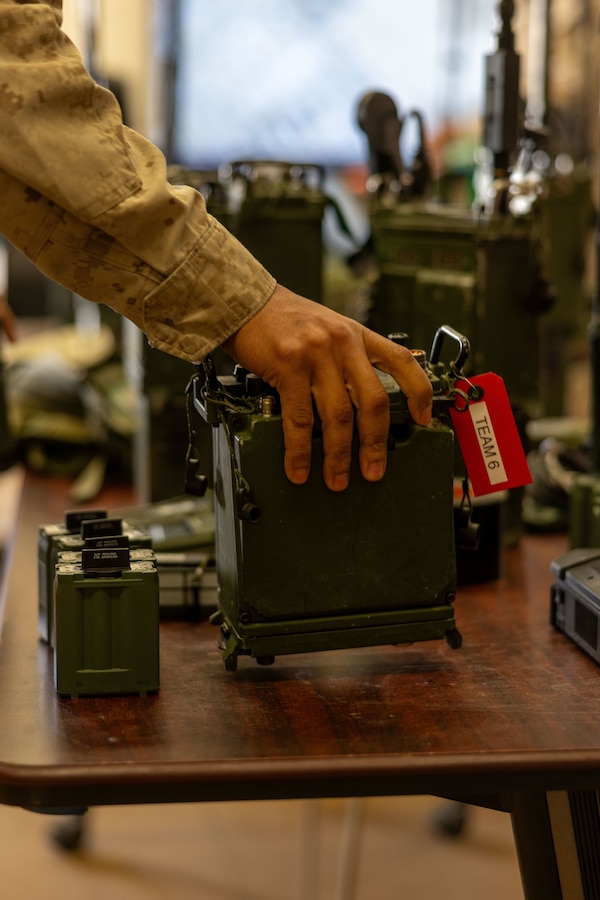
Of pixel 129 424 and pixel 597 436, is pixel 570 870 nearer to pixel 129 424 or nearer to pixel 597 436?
pixel 597 436

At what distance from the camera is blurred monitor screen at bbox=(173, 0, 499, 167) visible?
6.00 metres

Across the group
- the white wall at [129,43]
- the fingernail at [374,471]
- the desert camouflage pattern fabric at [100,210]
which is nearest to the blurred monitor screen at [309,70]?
the white wall at [129,43]

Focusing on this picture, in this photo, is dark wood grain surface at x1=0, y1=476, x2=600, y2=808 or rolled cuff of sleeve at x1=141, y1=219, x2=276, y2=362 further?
rolled cuff of sleeve at x1=141, y1=219, x2=276, y2=362

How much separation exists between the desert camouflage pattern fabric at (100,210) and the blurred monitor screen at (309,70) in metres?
4.64

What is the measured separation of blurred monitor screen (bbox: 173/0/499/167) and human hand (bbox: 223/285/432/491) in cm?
470

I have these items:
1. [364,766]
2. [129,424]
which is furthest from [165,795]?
[129,424]

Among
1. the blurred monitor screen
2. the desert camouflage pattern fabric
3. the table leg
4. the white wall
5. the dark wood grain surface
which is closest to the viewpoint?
the dark wood grain surface

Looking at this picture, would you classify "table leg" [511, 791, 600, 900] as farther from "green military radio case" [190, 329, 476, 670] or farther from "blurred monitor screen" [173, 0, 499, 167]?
"blurred monitor screen" [173, 0, 499, 167]

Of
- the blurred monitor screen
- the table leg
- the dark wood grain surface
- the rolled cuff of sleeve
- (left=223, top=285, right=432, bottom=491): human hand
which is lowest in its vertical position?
the table leg

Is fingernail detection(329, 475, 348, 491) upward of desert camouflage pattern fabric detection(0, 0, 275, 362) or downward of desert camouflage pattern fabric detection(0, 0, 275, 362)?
downward

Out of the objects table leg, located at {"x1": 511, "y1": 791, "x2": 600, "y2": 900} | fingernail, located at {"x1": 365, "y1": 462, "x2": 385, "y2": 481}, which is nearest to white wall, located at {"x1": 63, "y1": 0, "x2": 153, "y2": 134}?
fingernail, located at {"x1": 365, "y1": 462, "x2": 385, "y2": 481}

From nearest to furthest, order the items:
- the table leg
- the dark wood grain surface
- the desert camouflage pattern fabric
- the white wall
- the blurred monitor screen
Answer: the dark wood grain surface → the desert camouflage pattern fabric → the table leg → the blurred monitor screen → the white wall

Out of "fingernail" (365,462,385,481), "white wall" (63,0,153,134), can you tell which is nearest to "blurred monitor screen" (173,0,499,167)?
"white wall" (63,0,153,134)

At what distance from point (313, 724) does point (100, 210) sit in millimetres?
621
